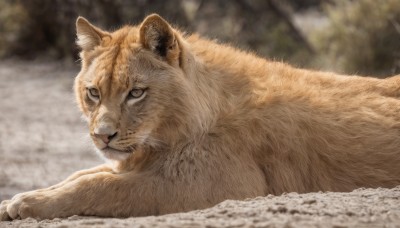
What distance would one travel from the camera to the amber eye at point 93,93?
22.8 feet

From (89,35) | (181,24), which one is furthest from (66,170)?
(181,24)

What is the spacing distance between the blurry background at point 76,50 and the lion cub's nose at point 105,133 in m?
3.47

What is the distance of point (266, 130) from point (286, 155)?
24cm

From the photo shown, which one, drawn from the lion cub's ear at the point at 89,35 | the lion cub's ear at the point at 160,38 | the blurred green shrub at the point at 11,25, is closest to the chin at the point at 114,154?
the lion cub's ear at the point at 160,38

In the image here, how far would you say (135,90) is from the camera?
6820 millimetres

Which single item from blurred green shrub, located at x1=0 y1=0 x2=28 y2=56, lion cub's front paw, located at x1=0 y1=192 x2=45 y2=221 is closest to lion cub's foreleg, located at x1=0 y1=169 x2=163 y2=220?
lion cub's front paw, located at x1=0 y1=192 x2=45 y2=221

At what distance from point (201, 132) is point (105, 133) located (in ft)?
2.38

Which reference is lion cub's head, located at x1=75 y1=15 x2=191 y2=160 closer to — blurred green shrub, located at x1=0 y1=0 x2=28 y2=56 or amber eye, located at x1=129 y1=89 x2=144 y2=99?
amber eye, located at x1=129 y1=89 x2=144 y2=99

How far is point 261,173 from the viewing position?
6902 mm

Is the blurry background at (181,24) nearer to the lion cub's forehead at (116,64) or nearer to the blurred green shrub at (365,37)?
the blurred green shrub at (365,37)

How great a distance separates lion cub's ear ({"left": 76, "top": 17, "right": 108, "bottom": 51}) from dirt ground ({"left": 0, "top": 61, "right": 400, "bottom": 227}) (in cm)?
78

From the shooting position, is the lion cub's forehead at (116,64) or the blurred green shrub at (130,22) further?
the blurred green shrub at (130,22)

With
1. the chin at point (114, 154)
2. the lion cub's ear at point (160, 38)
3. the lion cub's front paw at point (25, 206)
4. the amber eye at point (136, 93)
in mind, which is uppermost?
the lion cub's ear at point (160, 38)

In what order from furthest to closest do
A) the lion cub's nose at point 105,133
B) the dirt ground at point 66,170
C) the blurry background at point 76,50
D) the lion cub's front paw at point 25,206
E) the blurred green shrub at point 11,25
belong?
the blurred green shrub at point 11,25 < the blurry background at point 76,50 < the lion cub's front paw at point 25,206 < the lion cub's nose at point 105,133 < the dirt ground at point 66,170
